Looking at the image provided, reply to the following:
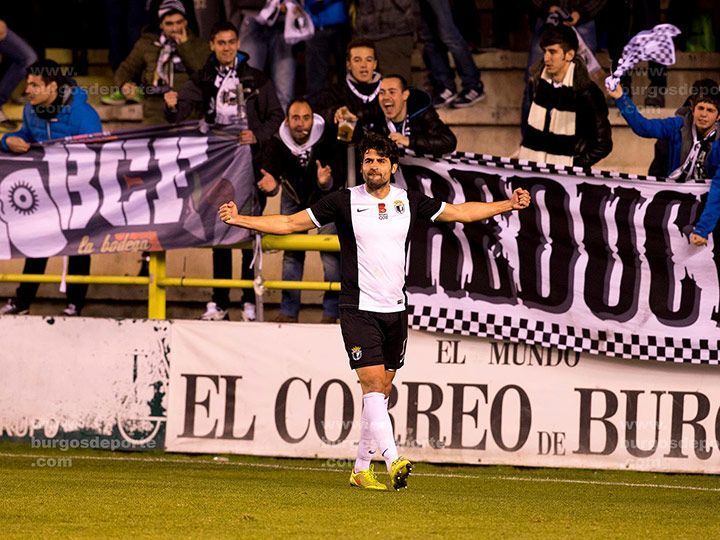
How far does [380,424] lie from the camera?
8.45 meters

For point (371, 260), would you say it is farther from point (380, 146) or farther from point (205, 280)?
point (205, 280)

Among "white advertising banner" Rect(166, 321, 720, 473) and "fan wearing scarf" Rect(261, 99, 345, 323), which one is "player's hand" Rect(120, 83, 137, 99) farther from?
"white advertising banner" Rect(166, 321, 720, 473)

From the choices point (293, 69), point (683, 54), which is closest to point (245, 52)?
point (293, 69)

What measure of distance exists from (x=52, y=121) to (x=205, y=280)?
7.09 ft

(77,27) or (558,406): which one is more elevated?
(77,27)

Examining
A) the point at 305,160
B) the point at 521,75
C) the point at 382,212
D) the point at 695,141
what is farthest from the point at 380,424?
the point at 521,75

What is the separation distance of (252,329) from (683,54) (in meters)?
5.27

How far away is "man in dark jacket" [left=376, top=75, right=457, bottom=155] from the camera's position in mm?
10836

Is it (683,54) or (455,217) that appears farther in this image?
(683,54)

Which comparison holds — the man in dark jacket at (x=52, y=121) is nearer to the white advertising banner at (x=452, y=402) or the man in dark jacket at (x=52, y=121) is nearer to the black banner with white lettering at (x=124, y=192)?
the black banner with white lettering at (x=124, y=192)

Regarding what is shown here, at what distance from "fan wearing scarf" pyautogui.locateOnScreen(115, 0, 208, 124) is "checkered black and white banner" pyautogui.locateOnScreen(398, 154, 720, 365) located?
3129 mm

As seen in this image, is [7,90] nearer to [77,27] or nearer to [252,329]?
[77,27]

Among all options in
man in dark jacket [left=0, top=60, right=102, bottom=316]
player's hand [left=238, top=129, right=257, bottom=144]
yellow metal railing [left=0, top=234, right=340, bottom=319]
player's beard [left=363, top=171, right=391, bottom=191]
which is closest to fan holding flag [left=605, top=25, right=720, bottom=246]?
yellow metal railing [left=0, top=234, right=340, bottom=319]

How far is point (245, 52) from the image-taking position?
42.8ft
